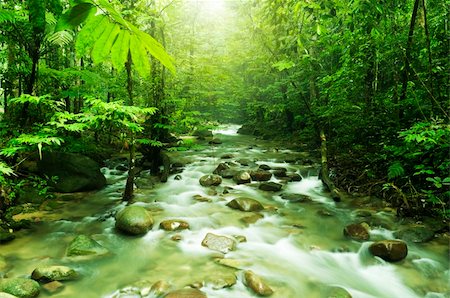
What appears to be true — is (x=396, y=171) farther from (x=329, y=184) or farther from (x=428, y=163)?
(x=329, y=184)

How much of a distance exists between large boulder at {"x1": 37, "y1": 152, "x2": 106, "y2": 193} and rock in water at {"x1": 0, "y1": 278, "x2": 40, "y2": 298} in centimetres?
415

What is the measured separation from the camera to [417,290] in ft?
13.0

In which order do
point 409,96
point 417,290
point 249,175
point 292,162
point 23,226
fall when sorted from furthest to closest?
point 292,162
point 249,175
point 409,96
point 23,226
point 417,290

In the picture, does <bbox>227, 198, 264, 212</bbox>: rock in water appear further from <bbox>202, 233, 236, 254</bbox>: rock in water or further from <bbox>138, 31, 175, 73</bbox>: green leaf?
<bbox>138, 31, 175, 73</bbox>: green leaf

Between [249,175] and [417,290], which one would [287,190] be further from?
[417,290]

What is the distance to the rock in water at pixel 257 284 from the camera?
3732 mm

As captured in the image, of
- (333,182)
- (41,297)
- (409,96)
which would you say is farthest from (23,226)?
(409,96)

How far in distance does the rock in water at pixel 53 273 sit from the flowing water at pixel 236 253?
0.43ft

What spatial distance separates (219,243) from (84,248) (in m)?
2.27

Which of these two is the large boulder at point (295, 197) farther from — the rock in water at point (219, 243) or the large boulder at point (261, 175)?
the rock in water at point (219, 243)

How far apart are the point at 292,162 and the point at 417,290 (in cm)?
727

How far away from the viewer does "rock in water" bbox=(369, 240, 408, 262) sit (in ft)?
14.8

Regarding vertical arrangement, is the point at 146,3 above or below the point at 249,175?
above

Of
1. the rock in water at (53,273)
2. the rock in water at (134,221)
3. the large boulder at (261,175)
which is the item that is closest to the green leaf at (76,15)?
the rock in water at (53,273)
